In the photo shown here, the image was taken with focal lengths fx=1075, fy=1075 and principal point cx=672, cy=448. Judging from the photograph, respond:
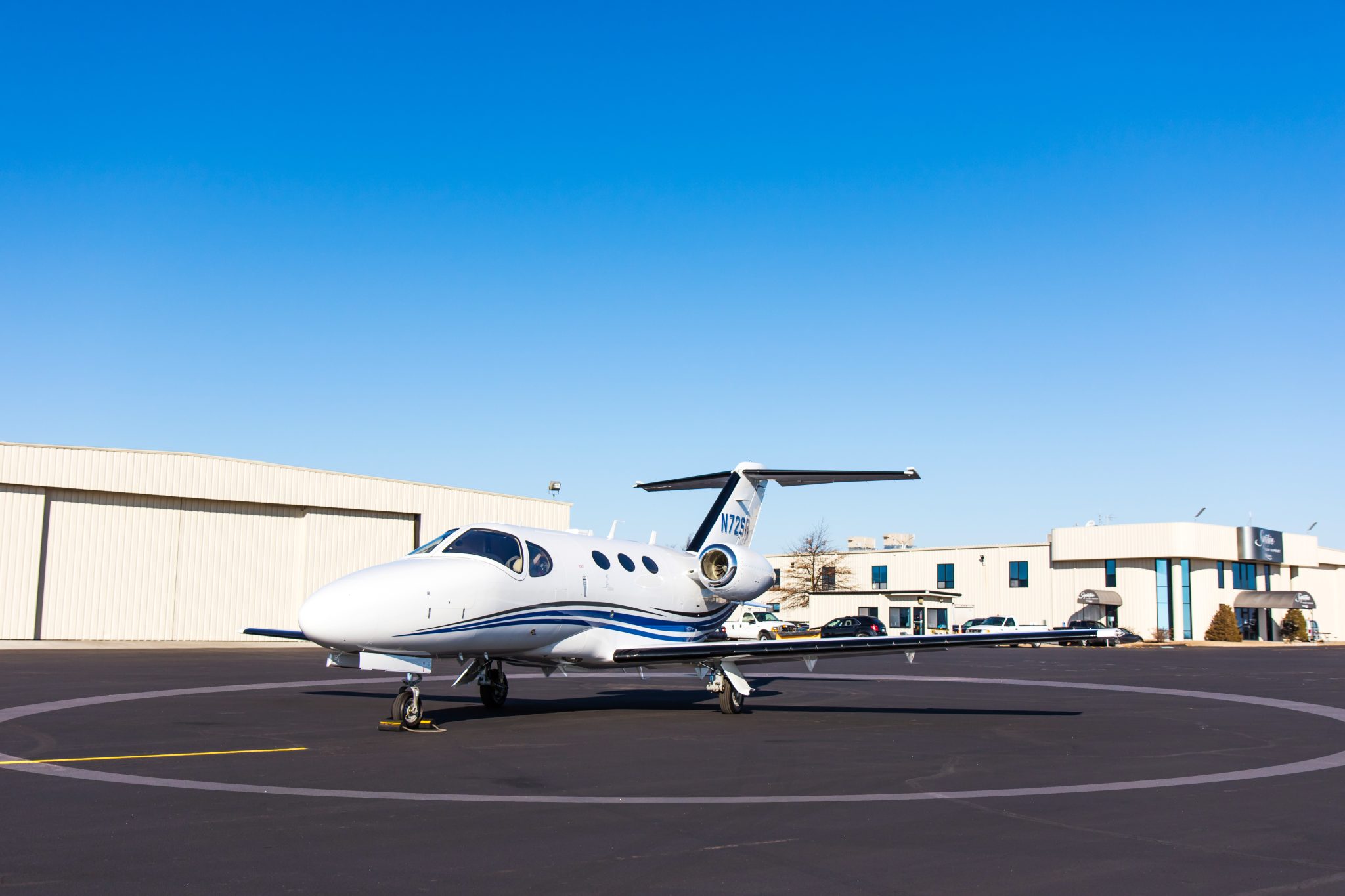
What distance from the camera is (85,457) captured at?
42906 mm

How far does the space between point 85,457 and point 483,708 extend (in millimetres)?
31545

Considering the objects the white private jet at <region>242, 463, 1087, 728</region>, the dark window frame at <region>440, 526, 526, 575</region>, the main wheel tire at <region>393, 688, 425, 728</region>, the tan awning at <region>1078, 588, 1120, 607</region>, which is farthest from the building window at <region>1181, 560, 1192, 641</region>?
the main wheel tire at <region>393, 688, 425, 728</region>

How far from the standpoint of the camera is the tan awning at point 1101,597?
7506cm

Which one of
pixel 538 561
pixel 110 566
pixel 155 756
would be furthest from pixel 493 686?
pixel 110 566

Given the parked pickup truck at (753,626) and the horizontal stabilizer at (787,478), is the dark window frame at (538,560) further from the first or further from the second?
the parked pickup truck at (753,626)

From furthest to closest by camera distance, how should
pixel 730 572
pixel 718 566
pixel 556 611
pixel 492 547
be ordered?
pixel 718 566
pixel 730 572
pixel 556 611
pixel 492 547

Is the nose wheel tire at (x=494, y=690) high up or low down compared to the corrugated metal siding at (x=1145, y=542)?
down

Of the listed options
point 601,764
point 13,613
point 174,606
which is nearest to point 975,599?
point 174,606

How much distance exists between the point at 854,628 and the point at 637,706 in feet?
152

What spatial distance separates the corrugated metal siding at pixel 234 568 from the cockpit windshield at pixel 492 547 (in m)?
32.3

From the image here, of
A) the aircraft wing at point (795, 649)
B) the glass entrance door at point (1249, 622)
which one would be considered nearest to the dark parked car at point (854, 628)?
the glass entrance door at point (1249, 622)

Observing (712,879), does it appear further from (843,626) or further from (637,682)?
(843,626)

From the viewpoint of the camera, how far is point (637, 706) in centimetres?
2050

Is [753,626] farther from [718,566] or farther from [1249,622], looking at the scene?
[1249,622]
